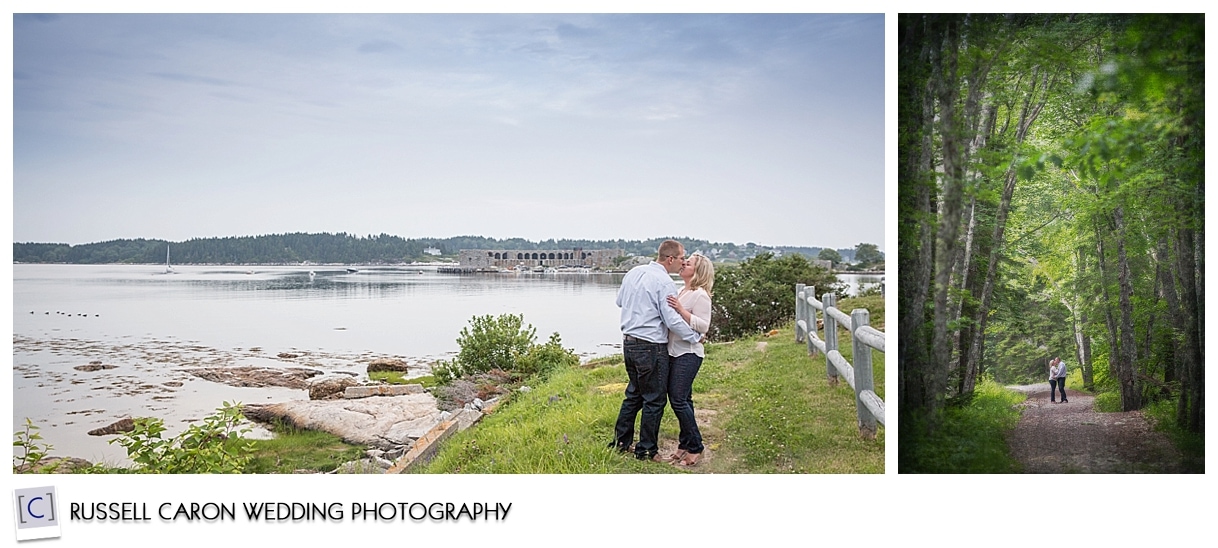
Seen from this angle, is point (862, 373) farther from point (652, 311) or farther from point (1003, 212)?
point (652, 311)

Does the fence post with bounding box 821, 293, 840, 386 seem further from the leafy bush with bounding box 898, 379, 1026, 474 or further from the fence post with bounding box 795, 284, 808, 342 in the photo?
the fence post with bounding box 795, 284, 808, 342

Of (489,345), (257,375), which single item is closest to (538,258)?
(489,345)

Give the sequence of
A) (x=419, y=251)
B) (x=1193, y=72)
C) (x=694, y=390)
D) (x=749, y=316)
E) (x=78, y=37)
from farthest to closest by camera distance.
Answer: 1. (x=749, y=316)
2. (x=419, y=251)
3. (x=694, y=390)
4. (x=78, y=37)
5. (x=1193, y=72)

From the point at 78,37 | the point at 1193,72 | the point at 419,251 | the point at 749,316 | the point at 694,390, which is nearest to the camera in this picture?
the point at 1193,72

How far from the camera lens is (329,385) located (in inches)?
210

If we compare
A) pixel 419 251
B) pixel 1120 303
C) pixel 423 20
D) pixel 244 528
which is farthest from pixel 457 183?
pixel 1120 303

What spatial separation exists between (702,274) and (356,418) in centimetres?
235

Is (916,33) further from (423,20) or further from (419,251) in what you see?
(419,251)

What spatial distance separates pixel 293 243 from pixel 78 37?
158cm

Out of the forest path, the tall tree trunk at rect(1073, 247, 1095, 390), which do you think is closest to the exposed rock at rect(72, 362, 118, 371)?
the forest path

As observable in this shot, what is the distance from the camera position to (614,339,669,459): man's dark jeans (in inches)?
154

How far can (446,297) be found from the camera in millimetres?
5699

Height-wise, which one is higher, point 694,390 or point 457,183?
point 457,183

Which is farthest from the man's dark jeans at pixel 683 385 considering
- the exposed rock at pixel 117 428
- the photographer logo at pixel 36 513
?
the exposed rock at pixel 117 428
